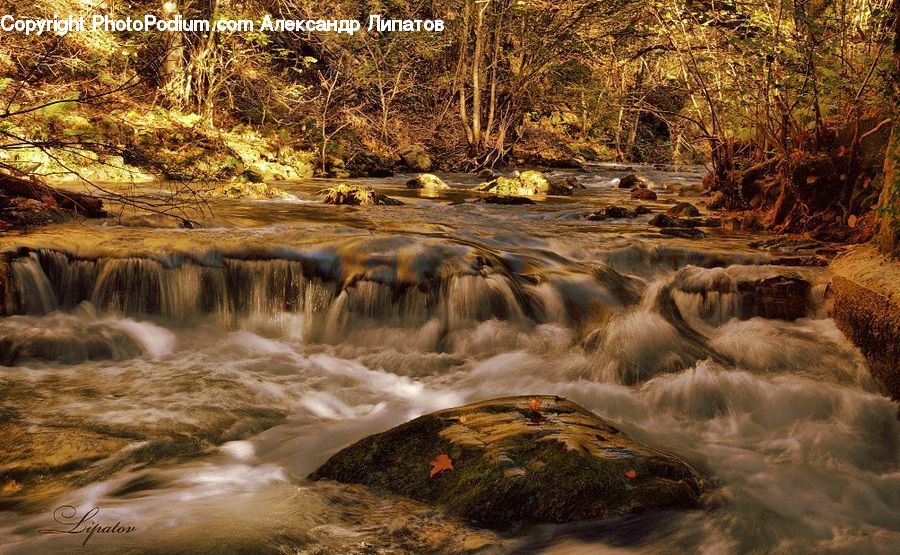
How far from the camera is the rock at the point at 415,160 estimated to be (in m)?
20.5

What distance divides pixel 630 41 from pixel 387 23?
8313 millimetres

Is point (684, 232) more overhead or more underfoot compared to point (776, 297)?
more overhead

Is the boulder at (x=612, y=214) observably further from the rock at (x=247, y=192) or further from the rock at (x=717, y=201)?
the rock at (x=247, y=192)

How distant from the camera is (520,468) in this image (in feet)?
9.00

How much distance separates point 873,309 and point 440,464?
3.46 m

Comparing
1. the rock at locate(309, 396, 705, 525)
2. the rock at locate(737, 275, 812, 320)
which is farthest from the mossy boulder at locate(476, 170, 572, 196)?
the rock at locate(309, 396, 705, 525)

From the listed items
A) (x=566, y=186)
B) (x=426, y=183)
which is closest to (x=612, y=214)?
(x=566, y=186)

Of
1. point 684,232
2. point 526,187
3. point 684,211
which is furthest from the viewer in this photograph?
point 526,187

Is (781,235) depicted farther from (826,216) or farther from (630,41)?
(630,41)

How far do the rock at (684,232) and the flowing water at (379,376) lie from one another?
191 millimetres

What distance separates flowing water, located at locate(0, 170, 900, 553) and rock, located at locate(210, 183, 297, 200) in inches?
120

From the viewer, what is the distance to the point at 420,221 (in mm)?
9539

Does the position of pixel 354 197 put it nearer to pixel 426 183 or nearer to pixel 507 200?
pixel 507 200

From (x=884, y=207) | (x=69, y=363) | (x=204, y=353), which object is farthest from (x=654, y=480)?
(x=69, y=363)
